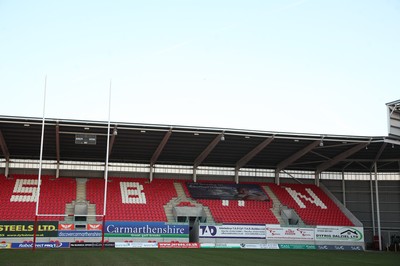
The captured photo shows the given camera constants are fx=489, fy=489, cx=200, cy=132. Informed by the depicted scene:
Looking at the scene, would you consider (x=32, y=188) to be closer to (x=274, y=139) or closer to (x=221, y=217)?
(x=221, y=217)

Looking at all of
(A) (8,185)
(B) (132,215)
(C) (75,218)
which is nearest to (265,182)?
(B) (132,215)

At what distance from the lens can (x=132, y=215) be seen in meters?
37.5

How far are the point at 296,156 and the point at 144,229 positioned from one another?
14.6 metres

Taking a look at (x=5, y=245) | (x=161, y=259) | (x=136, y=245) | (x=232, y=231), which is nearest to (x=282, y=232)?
(x=232, y=231)

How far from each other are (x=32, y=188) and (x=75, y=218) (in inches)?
196

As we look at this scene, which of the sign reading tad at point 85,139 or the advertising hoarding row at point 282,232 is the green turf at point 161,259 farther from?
the advertising hoarding row at point 282,232

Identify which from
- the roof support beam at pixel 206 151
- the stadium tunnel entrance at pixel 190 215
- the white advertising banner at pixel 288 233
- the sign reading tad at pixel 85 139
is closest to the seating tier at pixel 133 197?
the stadium tunnel entrance at pixel 190 215

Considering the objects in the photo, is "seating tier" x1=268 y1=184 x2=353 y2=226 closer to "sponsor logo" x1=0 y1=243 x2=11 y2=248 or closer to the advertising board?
the advertising board

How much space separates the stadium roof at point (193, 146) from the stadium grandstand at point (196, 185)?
9 centimetres

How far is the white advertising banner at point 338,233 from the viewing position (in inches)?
1490

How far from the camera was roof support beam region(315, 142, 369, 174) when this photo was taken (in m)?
38.3

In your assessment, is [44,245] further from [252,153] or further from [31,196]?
[252,153]

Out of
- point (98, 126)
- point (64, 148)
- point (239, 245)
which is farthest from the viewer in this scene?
point (64, 148)

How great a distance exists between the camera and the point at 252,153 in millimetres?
40562
